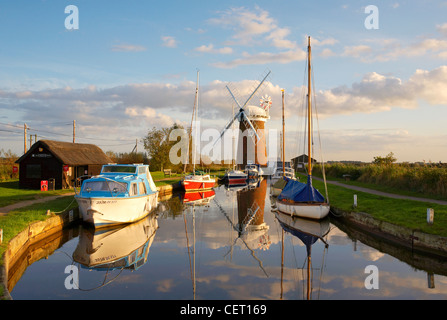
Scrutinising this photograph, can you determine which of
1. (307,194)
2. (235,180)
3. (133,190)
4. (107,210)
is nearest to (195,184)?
(235,180)

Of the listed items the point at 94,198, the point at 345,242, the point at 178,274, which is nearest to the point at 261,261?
the point at 178,274

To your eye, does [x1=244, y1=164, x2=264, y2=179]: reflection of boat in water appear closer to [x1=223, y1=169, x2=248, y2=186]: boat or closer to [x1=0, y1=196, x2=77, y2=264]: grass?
[x1=223, y1=169, x2=248, y2=186]: boat

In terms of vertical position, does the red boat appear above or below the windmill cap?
below

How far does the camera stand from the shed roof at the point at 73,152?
1260 inches

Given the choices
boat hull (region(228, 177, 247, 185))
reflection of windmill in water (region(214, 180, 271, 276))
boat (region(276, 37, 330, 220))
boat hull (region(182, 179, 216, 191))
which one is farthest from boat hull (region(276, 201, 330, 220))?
boat hull (region(228, 177, 247, 185))

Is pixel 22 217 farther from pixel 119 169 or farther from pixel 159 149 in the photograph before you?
pixel 159 149

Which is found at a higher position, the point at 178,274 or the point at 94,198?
the point at 94,198

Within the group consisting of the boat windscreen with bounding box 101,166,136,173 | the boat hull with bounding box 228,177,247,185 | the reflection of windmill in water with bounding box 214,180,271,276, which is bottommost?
the reflection of windmill in water with bounding box 214,180,271,276

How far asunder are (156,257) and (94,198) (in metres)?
5.89

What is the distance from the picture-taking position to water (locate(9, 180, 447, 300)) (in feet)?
35.6

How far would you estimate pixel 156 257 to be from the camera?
14875 mm

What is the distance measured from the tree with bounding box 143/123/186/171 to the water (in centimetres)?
4189

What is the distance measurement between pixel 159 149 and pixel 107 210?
43.6 meters

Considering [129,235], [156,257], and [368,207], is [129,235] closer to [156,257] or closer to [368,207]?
[156,257]
